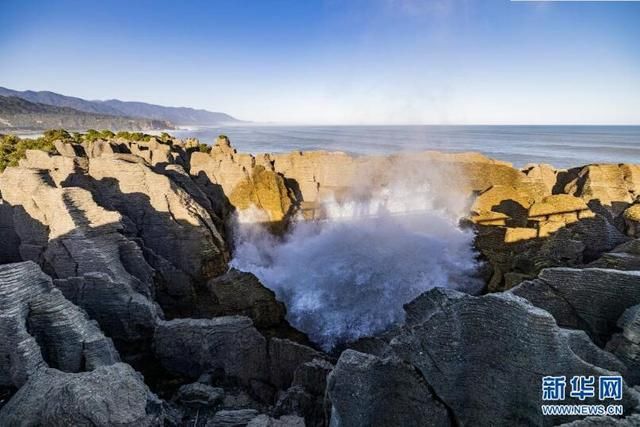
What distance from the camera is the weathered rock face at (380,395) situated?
6.86m

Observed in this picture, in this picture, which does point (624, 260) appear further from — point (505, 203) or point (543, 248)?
point (505, 203)

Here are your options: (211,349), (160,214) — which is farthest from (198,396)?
(160,214)

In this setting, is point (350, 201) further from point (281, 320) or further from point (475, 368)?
point (475, 368)

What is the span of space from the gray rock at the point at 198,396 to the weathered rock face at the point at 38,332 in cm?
188

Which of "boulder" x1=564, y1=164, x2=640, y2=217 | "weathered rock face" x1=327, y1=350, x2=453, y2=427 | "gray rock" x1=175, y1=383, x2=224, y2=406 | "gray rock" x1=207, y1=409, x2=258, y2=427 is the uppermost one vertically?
"boulder" x1=564, y1=164, x2=640, y2=217

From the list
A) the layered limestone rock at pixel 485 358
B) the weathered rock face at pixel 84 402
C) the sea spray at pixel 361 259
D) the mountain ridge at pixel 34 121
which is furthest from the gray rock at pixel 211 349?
the mountain ridge at pixel 34 121

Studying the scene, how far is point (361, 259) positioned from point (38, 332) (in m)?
13.2

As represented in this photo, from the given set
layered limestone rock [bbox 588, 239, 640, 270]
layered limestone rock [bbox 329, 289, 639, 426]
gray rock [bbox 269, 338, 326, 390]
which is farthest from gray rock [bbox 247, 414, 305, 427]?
layered limestone rock [bbox 588, 239, 640, 270]

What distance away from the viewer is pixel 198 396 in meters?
9.25

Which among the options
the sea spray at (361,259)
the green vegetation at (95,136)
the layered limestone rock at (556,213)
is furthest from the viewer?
the green vegetation at (95,136)

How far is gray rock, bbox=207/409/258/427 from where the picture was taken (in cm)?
816

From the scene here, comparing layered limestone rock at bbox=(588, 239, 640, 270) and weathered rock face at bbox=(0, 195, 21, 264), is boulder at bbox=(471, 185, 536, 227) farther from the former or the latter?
weathered rock face at bbox=(0, 195, 21, 264)

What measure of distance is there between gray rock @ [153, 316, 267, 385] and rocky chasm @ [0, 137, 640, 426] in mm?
54

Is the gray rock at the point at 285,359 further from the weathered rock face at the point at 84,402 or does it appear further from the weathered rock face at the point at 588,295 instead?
the weathered rock face at the point at 588,295
